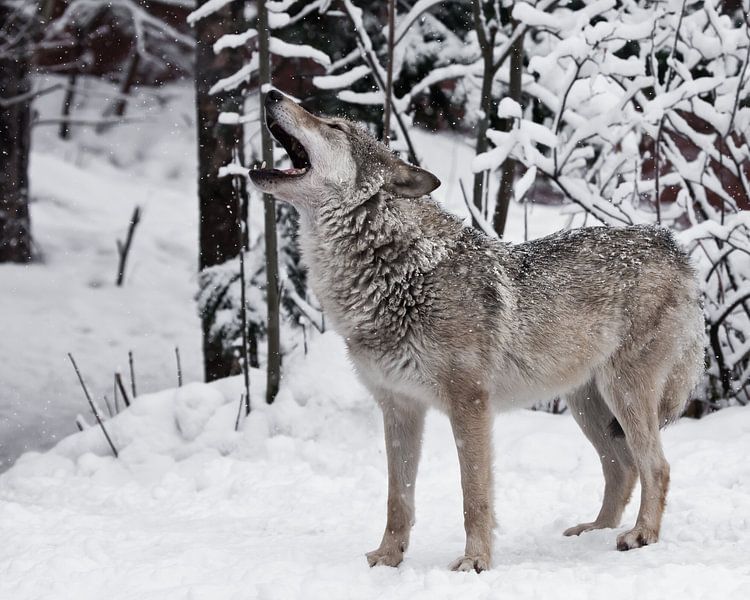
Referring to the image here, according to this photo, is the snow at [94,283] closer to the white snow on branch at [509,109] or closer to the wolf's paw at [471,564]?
the white snow on branch at [509,109]

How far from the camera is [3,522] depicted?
513 cm

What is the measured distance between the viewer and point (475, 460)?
409cm

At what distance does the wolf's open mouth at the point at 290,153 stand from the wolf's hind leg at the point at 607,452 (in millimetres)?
1969

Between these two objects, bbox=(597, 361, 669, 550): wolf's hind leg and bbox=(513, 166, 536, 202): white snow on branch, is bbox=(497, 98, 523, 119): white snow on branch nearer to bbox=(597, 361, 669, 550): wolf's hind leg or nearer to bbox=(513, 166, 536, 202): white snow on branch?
bbox=(513, 166, 536, 202): white snow on branch

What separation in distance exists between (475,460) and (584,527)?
1.07 meters

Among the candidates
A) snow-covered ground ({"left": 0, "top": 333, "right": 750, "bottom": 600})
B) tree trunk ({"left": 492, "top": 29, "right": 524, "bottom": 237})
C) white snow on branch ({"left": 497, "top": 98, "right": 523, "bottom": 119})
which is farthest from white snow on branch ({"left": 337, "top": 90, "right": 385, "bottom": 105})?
snow-covered ground ({"left": 0, "top": 333, "right": 750, "bottom": 600})

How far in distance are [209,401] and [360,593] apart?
3719 mm

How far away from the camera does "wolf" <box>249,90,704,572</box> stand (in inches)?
161

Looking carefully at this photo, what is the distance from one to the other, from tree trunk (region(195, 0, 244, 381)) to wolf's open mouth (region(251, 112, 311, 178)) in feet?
13.4

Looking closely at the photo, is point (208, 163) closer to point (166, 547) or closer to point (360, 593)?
point (166, 547)

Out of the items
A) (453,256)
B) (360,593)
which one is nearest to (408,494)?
(360,593)

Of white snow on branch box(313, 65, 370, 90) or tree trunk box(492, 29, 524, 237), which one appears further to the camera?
white snow on branch box(313, 65, 370, 90)

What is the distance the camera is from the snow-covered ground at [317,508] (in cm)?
372

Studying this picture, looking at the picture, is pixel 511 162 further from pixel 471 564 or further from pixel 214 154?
pixel 471 564
